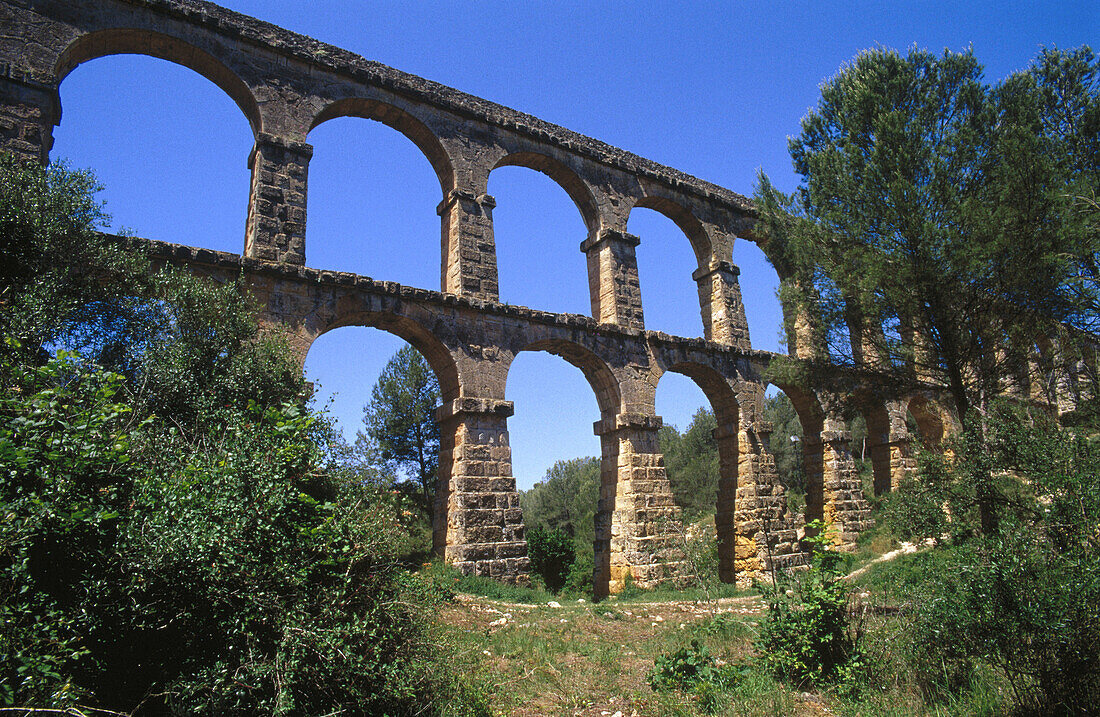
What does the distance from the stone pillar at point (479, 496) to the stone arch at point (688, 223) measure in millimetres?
6861

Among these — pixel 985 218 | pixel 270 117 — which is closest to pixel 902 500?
pixel 985 218

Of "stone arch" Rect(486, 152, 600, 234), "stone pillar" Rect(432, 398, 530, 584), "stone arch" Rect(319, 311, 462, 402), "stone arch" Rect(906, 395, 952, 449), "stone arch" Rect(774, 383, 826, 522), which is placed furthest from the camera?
"stone arch" Rect(906, 395, 952, 449)

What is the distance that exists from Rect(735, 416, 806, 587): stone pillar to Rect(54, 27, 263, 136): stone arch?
10668mm

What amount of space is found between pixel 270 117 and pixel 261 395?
533 cm

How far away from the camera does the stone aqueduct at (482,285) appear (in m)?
8.96

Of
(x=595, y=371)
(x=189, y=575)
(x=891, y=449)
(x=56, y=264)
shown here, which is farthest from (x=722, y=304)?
(x=189, y=575)

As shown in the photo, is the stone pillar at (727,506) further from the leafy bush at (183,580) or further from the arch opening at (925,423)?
the leafy bush at (183,580)

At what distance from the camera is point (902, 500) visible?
303 inches

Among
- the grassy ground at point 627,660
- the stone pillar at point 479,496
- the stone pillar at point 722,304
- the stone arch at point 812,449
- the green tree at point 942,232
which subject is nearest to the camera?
the grassy ground at point 627,660

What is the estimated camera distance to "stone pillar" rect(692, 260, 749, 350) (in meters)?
14.2

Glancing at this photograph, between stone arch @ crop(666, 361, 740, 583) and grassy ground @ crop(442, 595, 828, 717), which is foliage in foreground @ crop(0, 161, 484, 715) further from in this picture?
stone arch @ crop(666, 361, 740, 583)

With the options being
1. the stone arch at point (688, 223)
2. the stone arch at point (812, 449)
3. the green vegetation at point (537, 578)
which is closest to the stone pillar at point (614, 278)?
the stone arch at point (688, 223)

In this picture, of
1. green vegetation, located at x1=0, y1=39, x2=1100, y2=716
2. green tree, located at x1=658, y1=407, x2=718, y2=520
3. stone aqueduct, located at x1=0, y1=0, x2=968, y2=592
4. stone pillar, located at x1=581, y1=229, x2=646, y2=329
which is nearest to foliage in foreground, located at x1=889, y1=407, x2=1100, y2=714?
Answer: green vegetation, located at x1=0, y1=39, x2=1100, y2=716

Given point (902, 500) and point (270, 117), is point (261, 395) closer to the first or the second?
point (270, 117)
